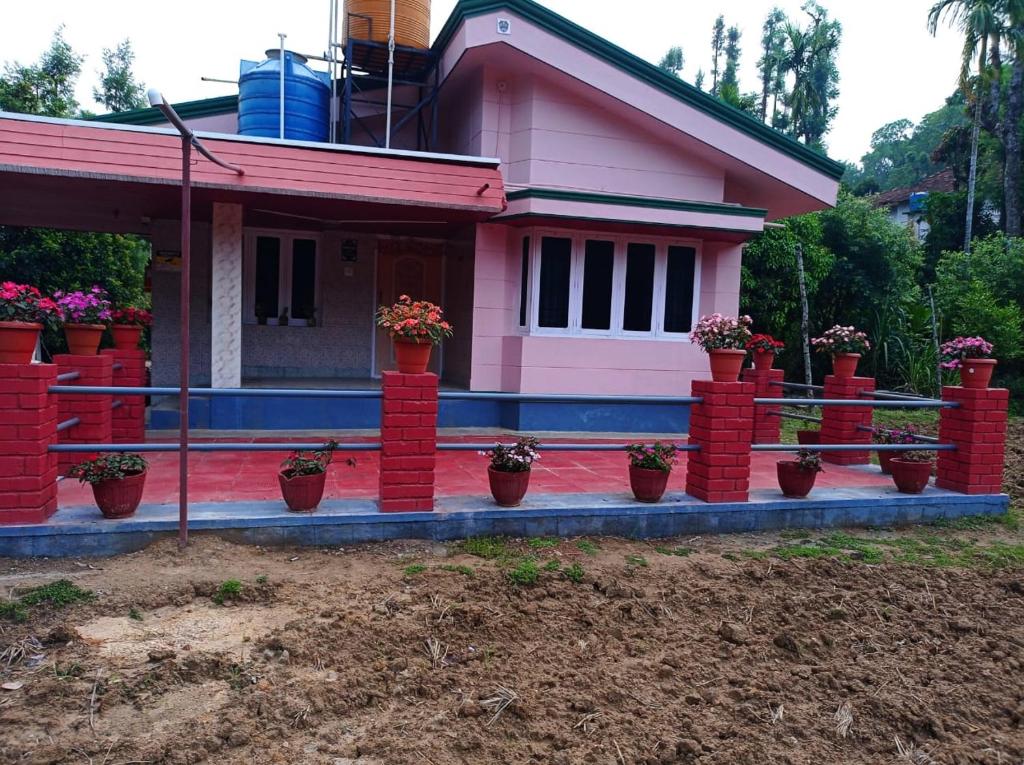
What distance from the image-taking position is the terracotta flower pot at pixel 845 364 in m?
8.38

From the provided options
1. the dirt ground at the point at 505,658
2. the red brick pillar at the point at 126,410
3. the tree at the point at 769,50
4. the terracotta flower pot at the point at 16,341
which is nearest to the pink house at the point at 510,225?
the red brick pillar at the point at 126,410

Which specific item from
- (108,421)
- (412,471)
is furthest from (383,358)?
(412,471)

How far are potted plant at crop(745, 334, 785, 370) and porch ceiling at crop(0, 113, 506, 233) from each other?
3.35 meters

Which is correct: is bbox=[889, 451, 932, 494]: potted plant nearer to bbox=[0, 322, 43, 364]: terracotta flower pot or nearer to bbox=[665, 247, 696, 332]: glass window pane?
bbox=[665, 247, 696, 332]: glass window pane

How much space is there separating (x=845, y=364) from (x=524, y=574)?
17.9 ft

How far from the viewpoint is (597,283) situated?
10.2 m

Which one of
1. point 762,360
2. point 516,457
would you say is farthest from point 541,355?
point 516,457

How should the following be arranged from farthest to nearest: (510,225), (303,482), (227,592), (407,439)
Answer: (510,225) → (407,439) → (303,482) → (227,592)

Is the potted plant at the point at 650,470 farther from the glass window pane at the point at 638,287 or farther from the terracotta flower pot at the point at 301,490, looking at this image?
the glass window pane at the point at 638,287

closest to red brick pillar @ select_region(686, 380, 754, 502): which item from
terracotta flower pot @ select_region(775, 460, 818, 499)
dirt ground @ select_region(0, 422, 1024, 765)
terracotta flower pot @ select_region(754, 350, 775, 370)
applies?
terracotta flower pot @ select_region(775, 460, 818, 499)

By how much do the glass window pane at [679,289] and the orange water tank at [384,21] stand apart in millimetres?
4844

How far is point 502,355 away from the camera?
1043 centimetres

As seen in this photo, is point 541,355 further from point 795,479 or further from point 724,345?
point 795,479

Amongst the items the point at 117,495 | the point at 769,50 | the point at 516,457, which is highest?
the point at 769,50
